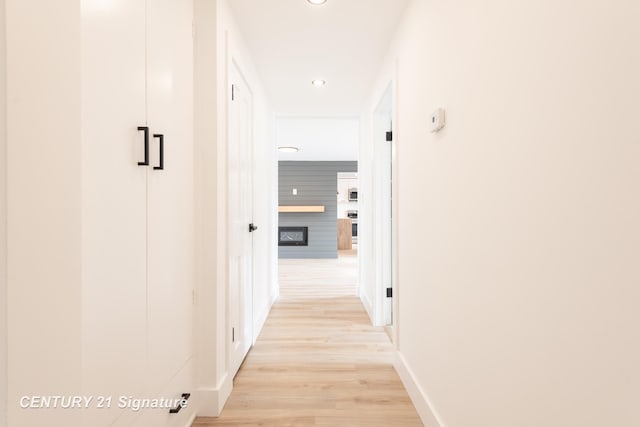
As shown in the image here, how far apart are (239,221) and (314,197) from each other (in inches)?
240

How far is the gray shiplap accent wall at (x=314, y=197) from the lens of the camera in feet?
27.4

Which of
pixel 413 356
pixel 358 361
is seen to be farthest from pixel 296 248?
pixel 413 356

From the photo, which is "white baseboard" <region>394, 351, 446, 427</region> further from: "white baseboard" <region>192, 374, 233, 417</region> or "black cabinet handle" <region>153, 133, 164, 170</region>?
"black cabinet handle" <region>153, 133, 164, 170</region>

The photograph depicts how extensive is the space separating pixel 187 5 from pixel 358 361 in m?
2.43

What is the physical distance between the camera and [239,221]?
2.38 m

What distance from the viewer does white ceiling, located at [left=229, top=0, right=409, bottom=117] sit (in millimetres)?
2182

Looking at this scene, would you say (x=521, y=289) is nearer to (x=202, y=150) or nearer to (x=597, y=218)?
(x=597, y=218)

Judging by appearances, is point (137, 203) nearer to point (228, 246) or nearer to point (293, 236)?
point (228, 246)

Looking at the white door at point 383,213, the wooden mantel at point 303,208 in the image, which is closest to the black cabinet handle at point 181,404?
the white door at point 383,213

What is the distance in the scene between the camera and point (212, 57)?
1850 millimetres

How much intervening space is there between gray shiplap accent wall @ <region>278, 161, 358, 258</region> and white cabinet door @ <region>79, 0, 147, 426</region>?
23.3 feet

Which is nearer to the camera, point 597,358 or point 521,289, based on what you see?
point 597,358

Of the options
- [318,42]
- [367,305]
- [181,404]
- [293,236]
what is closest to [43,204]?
[181,404]

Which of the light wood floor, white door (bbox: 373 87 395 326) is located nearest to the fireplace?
the light wood floor
